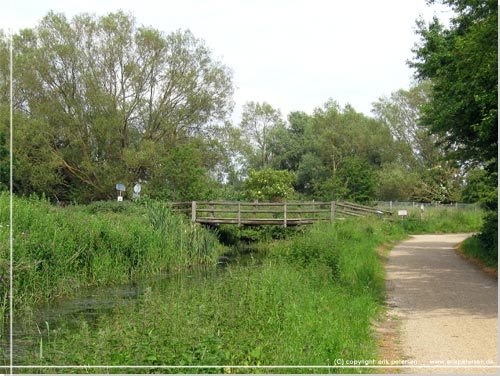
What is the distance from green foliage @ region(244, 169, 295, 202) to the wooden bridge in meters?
8.48

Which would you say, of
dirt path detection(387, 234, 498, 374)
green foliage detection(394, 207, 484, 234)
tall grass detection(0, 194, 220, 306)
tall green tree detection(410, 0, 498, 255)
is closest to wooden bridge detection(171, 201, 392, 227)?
green foliage detection(394, 207, 484, 234)

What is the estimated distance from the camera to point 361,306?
9664 millimetres

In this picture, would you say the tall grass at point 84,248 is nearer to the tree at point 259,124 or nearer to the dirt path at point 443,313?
the dirt path at point 443,313

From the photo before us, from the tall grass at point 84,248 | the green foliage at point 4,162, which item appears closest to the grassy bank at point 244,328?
the tall grass at point 84,248

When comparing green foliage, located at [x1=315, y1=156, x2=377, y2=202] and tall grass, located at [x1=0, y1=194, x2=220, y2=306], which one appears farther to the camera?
green foliage, located at [x1=315, y1=156, x2=377, y2=202]

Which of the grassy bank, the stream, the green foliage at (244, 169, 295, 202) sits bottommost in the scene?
the stream

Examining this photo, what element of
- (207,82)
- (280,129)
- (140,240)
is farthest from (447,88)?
(280,129)

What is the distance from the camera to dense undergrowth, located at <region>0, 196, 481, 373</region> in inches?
262

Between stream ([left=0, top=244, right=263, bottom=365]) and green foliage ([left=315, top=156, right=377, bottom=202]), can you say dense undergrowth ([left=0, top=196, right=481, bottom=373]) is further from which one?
green foliage ([left=315, top=156, right=377, bottom=202])

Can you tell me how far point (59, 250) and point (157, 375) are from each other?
885 cm

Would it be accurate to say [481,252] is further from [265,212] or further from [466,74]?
[265,212]

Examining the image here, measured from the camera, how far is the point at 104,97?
34.8m

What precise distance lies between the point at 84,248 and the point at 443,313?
943cm

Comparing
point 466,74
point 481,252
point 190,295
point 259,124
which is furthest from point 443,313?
point 259,124
